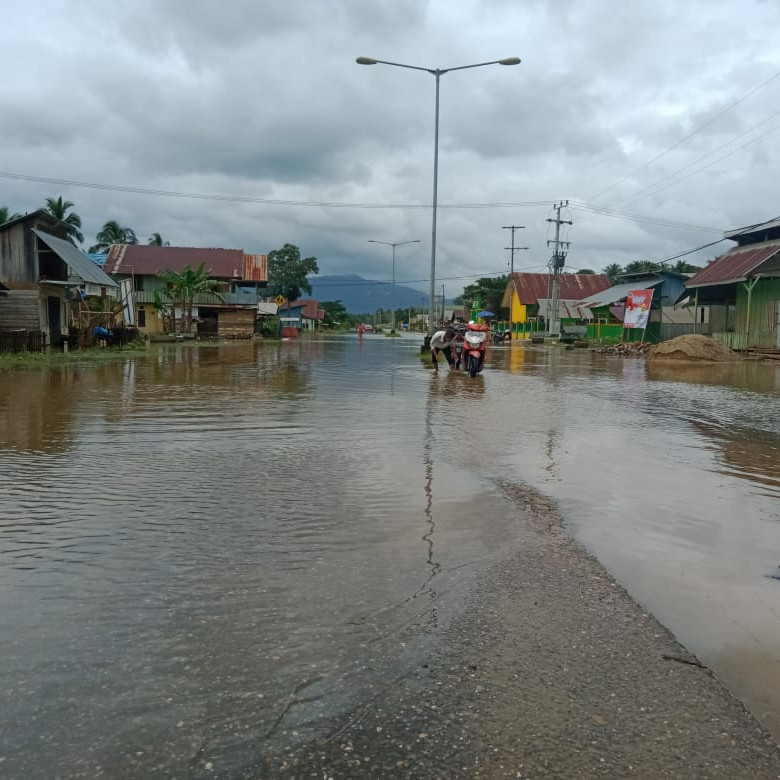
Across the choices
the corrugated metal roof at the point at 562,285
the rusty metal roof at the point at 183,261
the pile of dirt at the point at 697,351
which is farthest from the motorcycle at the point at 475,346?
the corrugated metal roof at the point at 562,285

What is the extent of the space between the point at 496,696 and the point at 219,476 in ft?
14.6

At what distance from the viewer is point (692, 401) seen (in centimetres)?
1385

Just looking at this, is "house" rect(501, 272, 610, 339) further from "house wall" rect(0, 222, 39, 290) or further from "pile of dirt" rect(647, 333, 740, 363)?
"house wall" rect(0, 222, 39, 290)

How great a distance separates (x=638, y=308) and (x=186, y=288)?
1136 inches

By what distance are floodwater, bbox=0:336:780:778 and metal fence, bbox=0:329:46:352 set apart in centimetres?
1522

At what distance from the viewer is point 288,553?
452 cm

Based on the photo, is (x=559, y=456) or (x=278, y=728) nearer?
(x=278, y=728)

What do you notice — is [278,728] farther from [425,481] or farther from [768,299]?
[768,299]

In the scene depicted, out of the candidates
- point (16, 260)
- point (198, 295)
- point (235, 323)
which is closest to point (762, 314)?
point (16, 260)

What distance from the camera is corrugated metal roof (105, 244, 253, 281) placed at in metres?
54.8

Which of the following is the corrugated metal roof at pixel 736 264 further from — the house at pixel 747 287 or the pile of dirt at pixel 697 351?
the pile of dirt at pixel 697 351

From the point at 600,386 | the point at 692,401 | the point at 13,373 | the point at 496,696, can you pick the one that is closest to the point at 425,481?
the point at 496,696

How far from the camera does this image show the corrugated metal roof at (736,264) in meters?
29.9

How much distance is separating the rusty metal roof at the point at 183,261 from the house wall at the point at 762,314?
3820cm
